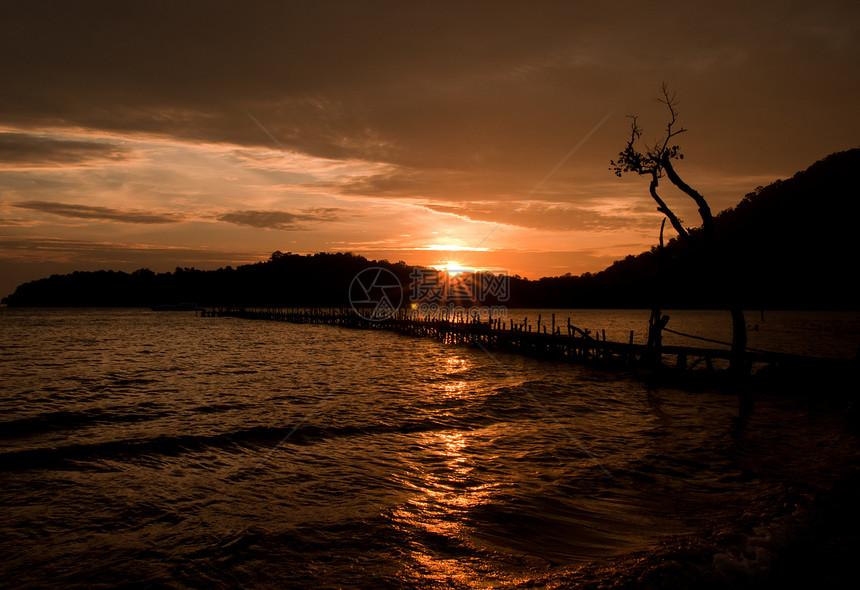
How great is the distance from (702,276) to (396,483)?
310 ft

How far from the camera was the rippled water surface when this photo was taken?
5.95 meters

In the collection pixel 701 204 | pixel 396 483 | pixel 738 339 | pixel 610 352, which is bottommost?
pixel 396 483

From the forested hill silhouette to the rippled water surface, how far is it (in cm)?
671

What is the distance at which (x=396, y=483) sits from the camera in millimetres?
8773

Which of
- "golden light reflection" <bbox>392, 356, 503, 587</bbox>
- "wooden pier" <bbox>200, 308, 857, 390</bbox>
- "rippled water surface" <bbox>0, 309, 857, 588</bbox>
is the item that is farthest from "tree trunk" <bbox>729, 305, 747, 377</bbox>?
"golden light reflection" <bbox>392, 356, 503, 587</bbox>

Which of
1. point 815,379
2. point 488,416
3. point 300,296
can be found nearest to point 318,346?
point 488,416

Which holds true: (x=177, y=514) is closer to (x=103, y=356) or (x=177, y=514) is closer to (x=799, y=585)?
(x=799, y=585)

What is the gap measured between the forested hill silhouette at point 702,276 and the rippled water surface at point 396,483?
22.0ft

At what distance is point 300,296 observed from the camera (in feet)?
526

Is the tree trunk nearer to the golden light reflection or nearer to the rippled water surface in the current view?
the rippled water surface

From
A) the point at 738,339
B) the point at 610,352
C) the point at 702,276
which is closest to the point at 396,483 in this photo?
the point at 738,339

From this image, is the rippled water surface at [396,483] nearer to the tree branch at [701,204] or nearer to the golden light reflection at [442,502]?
the golden light reflection at [442,502]

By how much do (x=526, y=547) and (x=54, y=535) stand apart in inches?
248

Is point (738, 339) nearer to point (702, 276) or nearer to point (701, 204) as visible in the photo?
point (701, 204)
